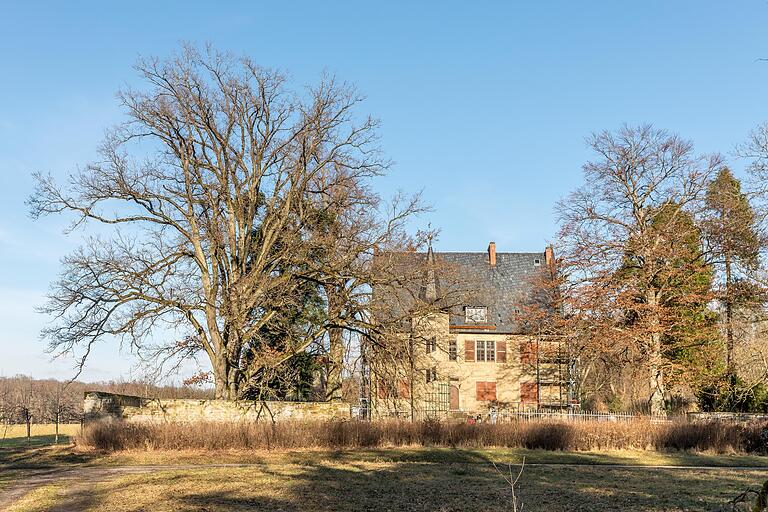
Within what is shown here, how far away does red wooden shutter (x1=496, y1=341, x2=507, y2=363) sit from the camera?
50656mm

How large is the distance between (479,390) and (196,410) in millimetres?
27694

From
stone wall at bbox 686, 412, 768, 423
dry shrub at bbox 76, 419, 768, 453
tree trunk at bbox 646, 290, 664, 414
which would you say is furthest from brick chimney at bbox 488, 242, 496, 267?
dry shrub at bbox 76, 419, 768, 453

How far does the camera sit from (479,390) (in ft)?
165

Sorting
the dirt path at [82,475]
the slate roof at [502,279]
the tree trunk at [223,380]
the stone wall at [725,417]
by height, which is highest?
the slate roof at [502,279]

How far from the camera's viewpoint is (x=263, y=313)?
31.2 meters

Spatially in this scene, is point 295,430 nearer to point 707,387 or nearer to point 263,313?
point 263,313

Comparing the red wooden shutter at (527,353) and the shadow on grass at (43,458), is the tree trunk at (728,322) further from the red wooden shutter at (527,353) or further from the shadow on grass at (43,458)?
the shadow on grass at (43,458)

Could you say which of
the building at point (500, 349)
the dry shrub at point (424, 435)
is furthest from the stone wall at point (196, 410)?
the building at point (500, 349)

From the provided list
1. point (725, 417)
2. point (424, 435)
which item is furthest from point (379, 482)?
point (725, 417)

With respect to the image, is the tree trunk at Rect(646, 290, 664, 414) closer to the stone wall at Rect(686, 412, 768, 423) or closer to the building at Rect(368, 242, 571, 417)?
the building at Rect(368, 242, 571, 417)

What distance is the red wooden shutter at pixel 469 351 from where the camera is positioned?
50562 mm

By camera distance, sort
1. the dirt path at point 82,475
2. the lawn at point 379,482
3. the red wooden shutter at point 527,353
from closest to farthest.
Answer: the lawn at point 379,482, the dirt path at point 82,475, the red wooden shutter at point 527,353

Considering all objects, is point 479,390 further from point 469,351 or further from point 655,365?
point 655,365

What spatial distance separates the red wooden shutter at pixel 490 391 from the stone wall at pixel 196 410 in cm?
2504
